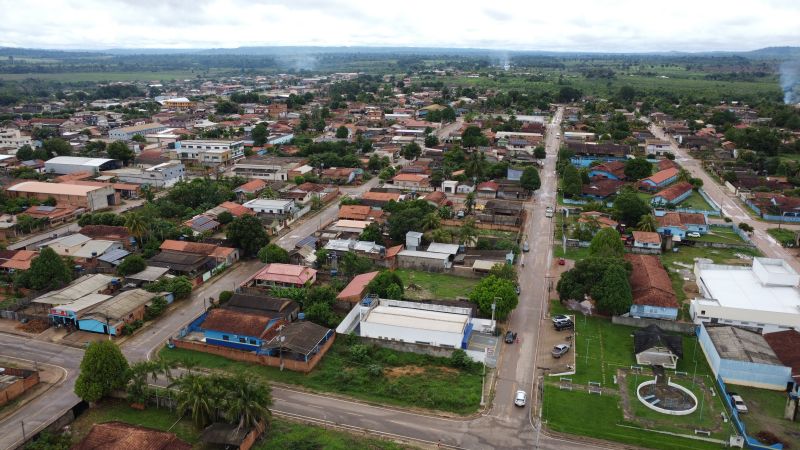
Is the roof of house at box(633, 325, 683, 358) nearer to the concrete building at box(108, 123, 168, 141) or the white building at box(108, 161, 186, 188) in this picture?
the white building at box(108, 161, 186, 188)

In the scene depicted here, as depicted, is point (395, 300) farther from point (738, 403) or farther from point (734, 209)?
point (734, 209)

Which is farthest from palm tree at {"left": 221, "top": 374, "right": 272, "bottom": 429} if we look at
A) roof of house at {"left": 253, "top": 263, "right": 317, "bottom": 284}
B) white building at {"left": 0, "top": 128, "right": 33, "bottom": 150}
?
white building at {"left": 0, "top": 128, "right": 33, "bottom": 150}

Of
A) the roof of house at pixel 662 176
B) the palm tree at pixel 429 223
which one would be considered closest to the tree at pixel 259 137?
the palm tree at pixel 429 223

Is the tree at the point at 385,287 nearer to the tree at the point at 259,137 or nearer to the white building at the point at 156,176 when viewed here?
the white building at the point at 156,176

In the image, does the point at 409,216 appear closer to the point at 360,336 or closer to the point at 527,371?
the point at 360,336

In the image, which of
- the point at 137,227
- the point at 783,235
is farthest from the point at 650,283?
the point at 137,227

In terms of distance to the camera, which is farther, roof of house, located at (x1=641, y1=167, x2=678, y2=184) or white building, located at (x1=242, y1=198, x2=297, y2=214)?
roof of house, located at (x1=641, y1=167, x2=678, y2=184)

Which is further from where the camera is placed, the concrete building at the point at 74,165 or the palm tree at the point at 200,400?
the concrete building at the point at 74,165
